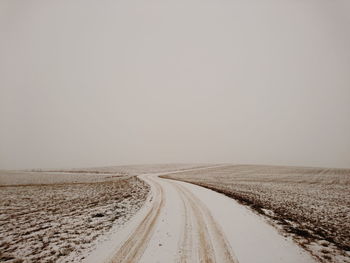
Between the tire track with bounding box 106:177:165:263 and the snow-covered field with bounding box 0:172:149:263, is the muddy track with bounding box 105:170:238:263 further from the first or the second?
the snow-covered field with bounding box 0:172:149:263

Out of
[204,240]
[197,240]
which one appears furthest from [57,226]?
[204,240]

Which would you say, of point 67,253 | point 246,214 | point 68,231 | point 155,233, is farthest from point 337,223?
point 68,231

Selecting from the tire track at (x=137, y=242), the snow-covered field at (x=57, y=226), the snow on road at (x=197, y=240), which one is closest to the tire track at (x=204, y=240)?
the snow on road at (x=197, y=240)

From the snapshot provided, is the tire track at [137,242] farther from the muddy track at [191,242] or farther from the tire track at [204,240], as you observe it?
the tire track at [204,240]

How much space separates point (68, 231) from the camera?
11.4 meters

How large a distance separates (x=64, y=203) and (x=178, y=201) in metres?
11.3

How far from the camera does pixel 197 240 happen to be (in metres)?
9.74

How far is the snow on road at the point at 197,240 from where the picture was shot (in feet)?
27.1

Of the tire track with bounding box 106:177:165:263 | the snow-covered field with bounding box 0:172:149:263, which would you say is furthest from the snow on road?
the snow-covered field with bounding box 0:172:149:263

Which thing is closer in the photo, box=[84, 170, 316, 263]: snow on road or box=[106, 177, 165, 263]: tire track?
box=[106, 177, 165, 263]: tire track

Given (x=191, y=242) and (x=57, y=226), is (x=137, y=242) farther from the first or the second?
(x=57, y=226)

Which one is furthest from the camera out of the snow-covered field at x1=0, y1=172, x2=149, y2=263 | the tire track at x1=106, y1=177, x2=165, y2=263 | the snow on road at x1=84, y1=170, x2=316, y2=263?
the snow-covered field at x1=0, y1=172, x2=149, y2=263

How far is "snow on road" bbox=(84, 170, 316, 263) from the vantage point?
27.1ft

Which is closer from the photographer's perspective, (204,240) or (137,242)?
(137,242)
